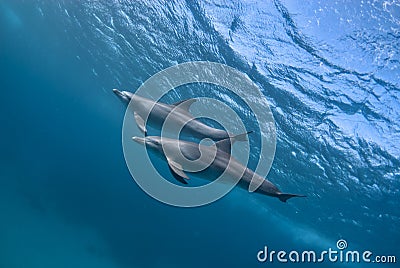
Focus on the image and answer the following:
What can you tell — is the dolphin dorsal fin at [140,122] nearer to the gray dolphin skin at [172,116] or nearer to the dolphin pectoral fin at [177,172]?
the gray dolphin skin at [172,116]

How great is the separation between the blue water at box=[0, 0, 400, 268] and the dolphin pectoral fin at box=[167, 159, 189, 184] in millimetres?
7605

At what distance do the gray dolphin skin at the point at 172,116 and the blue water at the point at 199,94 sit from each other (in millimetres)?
6471

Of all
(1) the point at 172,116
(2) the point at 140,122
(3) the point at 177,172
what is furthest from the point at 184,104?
(3) the point at 177,172

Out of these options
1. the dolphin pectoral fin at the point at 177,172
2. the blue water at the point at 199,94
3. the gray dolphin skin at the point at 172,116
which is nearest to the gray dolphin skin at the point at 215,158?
the dolphin pectoral fin at the point at 177,172

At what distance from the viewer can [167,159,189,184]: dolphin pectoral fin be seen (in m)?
4.39

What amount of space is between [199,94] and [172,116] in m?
14.5

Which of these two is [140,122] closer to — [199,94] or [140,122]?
[140,122]

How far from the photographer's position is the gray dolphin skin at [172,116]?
5.47 m

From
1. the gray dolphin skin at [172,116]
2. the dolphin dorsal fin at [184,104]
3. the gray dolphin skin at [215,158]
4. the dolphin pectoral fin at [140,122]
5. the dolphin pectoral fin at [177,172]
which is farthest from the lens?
the dolphin dorsal fin at [184,104]

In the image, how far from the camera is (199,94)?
65.1ft

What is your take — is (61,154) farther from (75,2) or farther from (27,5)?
(75,2)

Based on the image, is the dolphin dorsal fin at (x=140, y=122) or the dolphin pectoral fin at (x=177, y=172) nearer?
the dolphin pectoral fin at (x=177, y=172)

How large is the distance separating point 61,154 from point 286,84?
4231cm

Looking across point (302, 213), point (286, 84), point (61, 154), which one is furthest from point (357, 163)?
point (61, 154)
